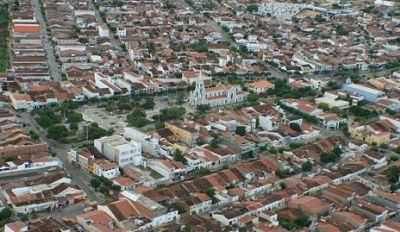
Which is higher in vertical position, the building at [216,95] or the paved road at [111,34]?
the paved road at [111,34]

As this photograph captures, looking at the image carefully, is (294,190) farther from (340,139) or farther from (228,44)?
(228,44)

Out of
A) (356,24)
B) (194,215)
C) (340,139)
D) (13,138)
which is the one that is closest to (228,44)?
(356,24)

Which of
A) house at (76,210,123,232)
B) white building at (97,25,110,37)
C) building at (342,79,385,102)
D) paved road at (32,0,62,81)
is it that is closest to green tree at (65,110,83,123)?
paved road at (32,0,62,81)

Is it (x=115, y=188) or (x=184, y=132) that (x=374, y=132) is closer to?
(x=184, y=132)

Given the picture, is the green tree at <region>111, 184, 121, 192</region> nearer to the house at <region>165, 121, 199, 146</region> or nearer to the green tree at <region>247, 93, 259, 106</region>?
the house at <region>165, 121, 199, 146</region>

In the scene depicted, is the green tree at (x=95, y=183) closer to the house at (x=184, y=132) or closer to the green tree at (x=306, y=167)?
the house at (x=184, y=132)

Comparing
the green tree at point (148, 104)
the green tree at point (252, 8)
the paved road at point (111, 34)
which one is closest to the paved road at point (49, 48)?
the paved road at point (111, 34)

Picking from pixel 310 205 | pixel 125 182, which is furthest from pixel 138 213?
pixel 310 205
